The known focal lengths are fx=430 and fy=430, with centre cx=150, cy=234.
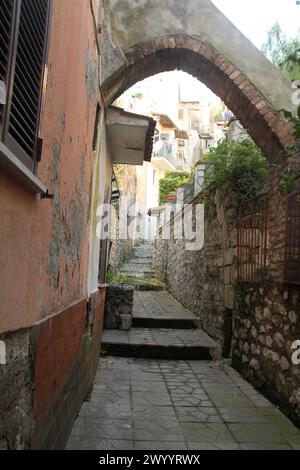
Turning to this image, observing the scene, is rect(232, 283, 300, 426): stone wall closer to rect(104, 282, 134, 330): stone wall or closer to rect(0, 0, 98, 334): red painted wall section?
rect(0, 0, 98, 334): red painted wall section

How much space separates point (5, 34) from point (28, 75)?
319mm

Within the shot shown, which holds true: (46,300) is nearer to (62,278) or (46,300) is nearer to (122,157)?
(62,278)

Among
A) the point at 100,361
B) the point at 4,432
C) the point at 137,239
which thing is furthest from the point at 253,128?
the point at 137,239

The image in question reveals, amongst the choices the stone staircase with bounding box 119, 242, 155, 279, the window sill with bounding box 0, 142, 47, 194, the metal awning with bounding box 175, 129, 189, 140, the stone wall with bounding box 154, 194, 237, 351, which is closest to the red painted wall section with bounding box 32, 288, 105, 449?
the window sill with bounding box 0, 142, 47, 194

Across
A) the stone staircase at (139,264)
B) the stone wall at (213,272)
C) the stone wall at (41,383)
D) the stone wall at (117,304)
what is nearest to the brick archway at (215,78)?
the stone wall at (213,272)

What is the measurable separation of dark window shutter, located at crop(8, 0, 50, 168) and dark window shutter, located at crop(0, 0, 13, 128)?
0.14 meters

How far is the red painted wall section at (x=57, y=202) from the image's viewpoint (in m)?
1.71

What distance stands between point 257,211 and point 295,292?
68.7 inches

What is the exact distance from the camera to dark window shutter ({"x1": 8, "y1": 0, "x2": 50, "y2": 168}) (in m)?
1.68

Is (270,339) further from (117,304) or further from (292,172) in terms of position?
(117,304)

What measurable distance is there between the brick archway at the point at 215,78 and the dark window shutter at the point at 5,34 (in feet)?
12.4

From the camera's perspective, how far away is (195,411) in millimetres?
4625

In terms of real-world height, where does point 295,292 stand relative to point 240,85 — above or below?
below

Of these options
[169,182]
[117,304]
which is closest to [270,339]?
[117,304]
